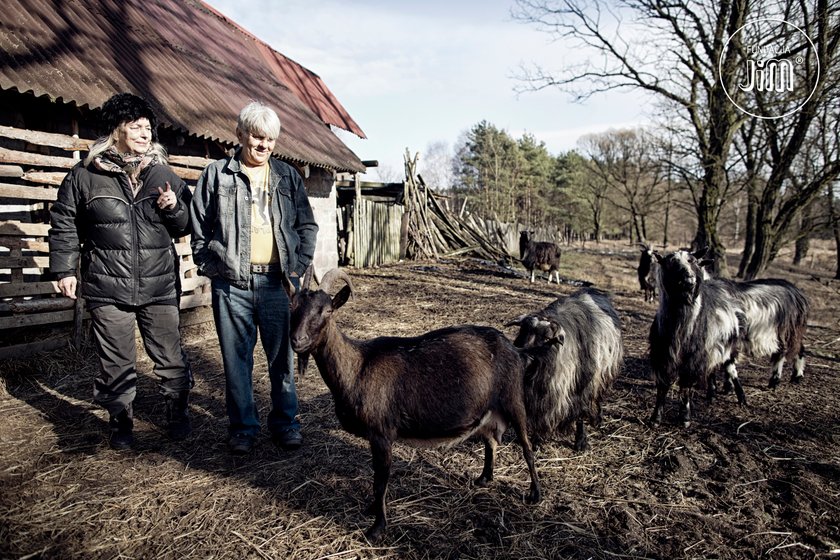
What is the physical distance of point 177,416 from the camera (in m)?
4.11

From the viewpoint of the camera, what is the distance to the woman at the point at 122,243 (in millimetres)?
3566

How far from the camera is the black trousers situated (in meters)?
3.72

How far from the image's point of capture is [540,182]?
45.4m

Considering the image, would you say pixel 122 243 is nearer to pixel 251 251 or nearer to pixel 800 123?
pixel 251 251

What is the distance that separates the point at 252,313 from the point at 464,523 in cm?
220

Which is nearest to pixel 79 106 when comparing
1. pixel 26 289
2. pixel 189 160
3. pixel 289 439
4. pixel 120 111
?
pixel 189 160

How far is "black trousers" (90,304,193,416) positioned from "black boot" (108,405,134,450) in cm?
7

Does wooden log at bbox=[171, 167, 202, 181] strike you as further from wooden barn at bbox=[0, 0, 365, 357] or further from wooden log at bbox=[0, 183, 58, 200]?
wooden log at bbox=[0, 183, 58, 200]

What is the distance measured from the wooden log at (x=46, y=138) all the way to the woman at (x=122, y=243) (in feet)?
10.6

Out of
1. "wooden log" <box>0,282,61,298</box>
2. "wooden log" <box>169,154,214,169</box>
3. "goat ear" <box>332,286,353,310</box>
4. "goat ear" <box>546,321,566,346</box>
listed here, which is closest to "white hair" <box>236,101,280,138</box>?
"goat ear" <box>332,286,353,310</box>

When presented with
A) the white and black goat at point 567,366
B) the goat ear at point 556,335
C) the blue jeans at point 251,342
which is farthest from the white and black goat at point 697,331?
the blue jeans at point 251,342

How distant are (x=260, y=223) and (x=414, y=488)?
2307 millimetres

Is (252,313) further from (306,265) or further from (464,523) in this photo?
(464,523)

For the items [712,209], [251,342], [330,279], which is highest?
[712,209]
